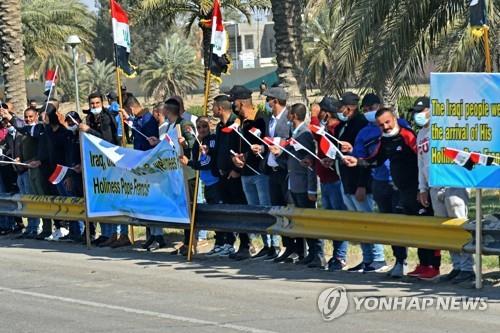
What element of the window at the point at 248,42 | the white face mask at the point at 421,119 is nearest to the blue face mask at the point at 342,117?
the white face mask at the point at 421,119

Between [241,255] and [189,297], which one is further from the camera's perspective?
[241,255]

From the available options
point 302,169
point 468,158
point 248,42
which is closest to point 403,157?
point 468,158

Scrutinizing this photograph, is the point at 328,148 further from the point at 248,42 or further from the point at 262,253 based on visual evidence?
the point at 248,42

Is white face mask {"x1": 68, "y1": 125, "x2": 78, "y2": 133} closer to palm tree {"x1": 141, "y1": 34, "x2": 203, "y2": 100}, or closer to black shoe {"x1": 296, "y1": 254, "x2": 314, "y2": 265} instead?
black shoe {"x1": 296, "y1": 254, "x2": 314, "y2": 265}

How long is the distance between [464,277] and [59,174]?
22.5 feet

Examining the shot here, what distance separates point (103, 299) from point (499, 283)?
3984 millimetres

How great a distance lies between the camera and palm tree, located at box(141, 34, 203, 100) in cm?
6731

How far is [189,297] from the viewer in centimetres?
1048

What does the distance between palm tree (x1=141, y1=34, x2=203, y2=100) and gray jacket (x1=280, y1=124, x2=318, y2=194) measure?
54.6 metres

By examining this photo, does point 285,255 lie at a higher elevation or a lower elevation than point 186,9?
lower

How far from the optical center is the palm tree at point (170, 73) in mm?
67312

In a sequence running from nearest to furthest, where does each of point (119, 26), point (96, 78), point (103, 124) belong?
point (119, 26)
point (103, 124)
point (96, 78)

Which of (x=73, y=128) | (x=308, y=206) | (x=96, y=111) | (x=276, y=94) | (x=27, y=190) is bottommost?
(x=27, y=190)

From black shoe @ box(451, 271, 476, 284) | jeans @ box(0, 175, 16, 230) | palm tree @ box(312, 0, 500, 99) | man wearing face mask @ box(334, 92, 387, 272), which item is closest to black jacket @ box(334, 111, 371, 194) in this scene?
man wearing face mask @ box(334, 92, 387, 272)
